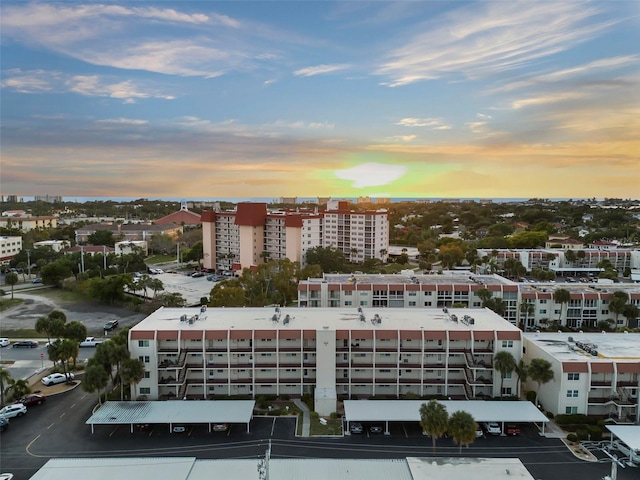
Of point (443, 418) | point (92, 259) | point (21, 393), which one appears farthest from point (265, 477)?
point (92, 259)

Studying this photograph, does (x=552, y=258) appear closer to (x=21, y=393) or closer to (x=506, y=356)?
(x=506, y=356)

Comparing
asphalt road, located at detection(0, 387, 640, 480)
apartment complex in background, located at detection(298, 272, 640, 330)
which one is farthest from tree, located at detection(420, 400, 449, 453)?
apartment complex in background, located at detection(298, 272, 640, 330)

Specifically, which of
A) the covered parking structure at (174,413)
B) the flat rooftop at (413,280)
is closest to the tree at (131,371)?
the covered parking structure at (174,413)

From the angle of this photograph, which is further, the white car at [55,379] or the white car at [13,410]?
the white car at [55,379]

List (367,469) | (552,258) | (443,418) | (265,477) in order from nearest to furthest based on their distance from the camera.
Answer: (265,477)
(367,469)
(443,418)
(552,258)

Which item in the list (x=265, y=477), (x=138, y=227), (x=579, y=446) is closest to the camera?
(x=265, y=477)

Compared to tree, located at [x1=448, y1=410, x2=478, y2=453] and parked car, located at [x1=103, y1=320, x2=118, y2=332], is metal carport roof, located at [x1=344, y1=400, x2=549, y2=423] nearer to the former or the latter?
tree, located at [x1=448, y1=410, x2=478, y2=453]

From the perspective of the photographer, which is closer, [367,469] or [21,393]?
[367,469]

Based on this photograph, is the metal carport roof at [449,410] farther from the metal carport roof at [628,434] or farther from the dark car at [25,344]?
the dark car at [25,344]
